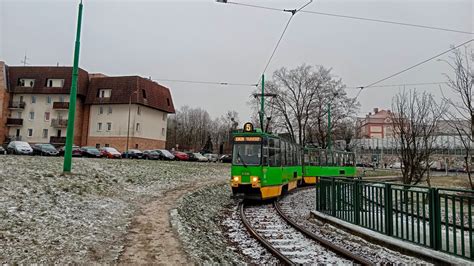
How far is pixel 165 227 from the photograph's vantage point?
8859mm

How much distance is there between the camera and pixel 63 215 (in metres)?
8.56

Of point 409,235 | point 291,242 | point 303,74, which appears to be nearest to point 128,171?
point 291,242

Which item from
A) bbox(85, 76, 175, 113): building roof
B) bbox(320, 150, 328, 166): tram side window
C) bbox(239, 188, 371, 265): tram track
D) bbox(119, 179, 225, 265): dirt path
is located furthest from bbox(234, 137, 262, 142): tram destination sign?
bbox(85, 76, 175, 113): building roof

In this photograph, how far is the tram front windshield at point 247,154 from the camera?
581 inches

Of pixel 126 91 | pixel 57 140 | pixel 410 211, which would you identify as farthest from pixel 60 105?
pixel 410 211

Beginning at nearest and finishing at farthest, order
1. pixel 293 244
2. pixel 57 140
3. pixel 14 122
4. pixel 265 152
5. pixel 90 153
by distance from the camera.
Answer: pixel 293 244
pixel 265 152
pixel 90 153
pixel 57 140
pixel 14 122

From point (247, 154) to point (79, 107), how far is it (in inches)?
1869

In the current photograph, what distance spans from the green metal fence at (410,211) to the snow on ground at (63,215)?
593cm

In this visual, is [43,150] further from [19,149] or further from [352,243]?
[352,243]

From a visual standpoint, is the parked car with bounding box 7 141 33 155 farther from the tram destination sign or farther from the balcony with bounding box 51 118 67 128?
the tram destination sign

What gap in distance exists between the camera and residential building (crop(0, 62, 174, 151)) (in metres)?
53.3

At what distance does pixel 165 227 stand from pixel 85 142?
52.3m

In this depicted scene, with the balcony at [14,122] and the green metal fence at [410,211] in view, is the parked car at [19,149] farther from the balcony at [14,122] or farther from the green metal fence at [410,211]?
the green metal fence at [410,211]

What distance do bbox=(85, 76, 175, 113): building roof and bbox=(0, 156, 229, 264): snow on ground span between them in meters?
39.0
